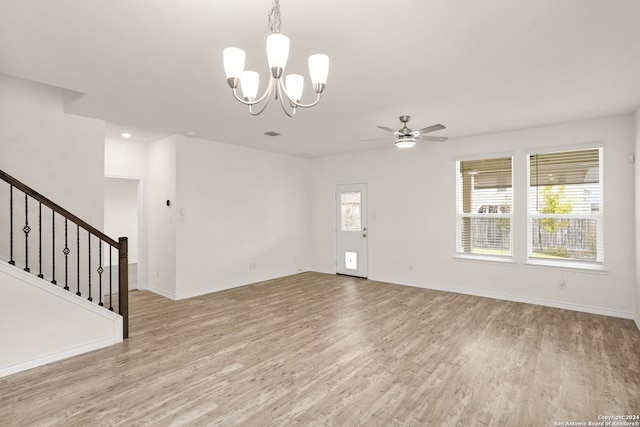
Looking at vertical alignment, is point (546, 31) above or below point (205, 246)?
above

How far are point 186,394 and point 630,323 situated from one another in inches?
204

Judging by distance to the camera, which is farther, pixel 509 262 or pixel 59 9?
pixel 509 262

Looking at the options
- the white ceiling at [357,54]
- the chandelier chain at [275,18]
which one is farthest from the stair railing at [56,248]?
the chandelier chain at [275,18]

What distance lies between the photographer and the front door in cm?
702

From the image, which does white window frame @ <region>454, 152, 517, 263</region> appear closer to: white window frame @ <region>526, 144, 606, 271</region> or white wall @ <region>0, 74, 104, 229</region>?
white window frame @ <region>526, 144, 606, 271</region>

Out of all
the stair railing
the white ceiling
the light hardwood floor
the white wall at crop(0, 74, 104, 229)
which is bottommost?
the light hardwood floor

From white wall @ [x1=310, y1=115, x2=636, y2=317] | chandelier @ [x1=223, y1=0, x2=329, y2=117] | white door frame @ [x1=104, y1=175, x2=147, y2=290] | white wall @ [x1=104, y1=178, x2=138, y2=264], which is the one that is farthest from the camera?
white wall @ [x1=104, y1=178, x2=138, y2=264]

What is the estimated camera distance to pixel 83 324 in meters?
3.31

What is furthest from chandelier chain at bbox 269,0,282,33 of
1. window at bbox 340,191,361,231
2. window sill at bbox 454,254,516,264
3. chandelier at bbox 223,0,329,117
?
window at bbox 340,191,361,231

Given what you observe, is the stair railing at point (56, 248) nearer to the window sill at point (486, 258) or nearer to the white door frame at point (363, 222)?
the white door frame at point (363, 222)

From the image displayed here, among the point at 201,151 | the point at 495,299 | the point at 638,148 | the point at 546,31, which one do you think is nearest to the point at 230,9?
the point at 546,31

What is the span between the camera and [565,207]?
4891mm

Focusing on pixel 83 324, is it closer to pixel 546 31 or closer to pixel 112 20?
pixel 112 20

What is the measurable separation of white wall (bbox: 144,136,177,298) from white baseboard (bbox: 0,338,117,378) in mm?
1959
